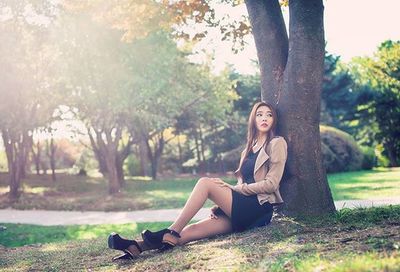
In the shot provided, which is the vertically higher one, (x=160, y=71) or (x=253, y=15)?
(x=160, y=71)

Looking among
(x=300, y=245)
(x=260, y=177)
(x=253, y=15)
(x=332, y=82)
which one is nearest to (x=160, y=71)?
(x=253, y=15)

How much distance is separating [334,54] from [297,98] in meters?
33.7

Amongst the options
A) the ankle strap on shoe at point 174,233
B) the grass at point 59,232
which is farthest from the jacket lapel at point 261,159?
the grass at point 59,232

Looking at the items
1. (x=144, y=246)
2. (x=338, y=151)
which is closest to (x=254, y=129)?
(x=144, y=246)

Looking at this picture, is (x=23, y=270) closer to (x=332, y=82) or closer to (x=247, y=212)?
(x=247, y=212)

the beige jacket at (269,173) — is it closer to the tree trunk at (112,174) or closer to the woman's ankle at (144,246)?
the woman's ankle at (144,246)

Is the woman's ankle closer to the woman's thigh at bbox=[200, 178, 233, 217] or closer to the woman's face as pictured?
the woman's thigh at bbox=[200, 178, 233, 217]

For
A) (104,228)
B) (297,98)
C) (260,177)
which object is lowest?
(104,228)

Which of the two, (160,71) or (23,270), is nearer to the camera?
(23,270)

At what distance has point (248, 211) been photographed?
5465mm

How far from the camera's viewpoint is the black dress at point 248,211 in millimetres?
5402

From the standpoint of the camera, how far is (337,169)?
25.0 meters

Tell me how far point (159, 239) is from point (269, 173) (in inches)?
60.6

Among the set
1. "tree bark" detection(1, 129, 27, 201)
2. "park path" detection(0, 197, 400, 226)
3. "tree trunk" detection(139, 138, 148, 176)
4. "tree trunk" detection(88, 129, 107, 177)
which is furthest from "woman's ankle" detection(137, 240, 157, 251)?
"tree trunk" detection(139, 138, 148, 176)
